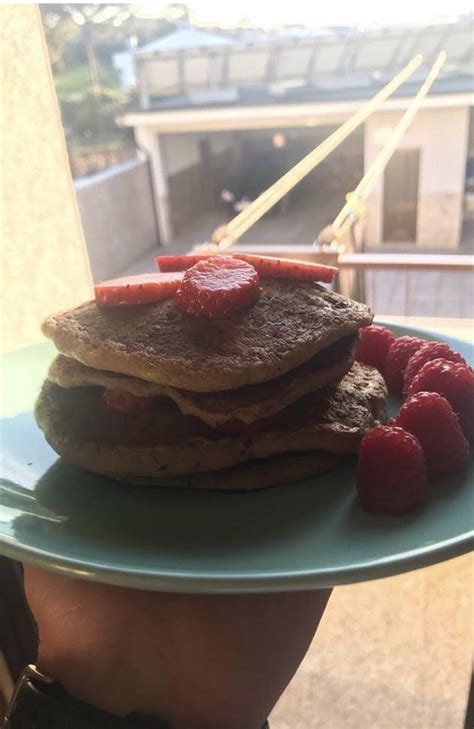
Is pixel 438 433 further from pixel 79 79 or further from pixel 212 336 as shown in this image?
pixel 79 79

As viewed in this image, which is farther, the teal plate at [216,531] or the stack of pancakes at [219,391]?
the stack of pancakes at [219,391]

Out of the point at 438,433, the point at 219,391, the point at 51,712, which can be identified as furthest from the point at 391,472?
the point at 51,712

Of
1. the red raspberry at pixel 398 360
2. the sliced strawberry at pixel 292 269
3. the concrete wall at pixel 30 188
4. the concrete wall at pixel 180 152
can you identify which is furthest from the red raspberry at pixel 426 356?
the concrete wall at pixel 180 152

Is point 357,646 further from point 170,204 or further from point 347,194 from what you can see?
point 170,204

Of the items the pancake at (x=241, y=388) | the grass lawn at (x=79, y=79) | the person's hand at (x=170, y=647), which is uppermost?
the grass lawn at (x=79, y=79)

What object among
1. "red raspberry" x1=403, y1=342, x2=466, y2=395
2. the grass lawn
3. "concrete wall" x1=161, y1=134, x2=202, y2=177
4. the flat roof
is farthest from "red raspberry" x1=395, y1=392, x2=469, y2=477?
"concrete wall" x1=161, y1=134, x2=202, y2=177

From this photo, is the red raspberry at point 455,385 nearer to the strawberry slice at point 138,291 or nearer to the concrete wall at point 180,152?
the strawberry slice at point 138,291

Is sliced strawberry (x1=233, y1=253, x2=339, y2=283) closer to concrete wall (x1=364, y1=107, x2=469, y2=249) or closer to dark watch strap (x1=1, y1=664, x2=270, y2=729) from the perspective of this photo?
dark watch strap (x1=1, y1=664, x2=270, y2=729)
